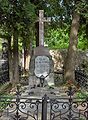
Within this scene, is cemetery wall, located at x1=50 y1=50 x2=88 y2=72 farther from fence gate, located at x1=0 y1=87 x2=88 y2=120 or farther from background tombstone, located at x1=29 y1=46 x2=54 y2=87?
A: fence gate, located at x1=0 y1=87 x2=88 y2=120

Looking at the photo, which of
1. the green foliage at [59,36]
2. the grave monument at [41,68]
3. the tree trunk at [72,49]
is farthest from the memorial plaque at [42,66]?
the green foliage at [59,36]

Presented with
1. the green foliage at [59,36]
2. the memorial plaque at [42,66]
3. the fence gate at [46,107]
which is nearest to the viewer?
the fence gate at [46,107]

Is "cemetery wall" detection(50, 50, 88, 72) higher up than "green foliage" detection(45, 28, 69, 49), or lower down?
lower down

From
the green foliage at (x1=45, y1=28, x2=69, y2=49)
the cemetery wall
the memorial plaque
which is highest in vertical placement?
the green foliage at (x1=45, y1=28, x2=69, y2=49)

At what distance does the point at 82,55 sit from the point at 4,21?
13.3 metres

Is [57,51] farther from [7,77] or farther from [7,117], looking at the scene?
[7,117]

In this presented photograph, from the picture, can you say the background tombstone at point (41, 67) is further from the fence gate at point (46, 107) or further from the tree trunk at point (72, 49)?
the tree trunk at point (72, 49)

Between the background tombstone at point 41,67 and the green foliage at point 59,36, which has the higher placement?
the green foliage at point 59,36

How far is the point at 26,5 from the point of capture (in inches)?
529

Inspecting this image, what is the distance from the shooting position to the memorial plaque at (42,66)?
11336 mm

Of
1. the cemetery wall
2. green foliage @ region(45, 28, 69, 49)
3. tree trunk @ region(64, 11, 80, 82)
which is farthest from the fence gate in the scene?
the cemetery wall

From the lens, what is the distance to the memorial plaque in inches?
446

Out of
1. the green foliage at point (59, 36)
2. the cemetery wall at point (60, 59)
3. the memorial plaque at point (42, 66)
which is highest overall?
the green foliage at point (59, 36)

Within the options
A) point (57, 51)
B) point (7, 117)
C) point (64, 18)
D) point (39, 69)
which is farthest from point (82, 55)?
point (7, 117)
